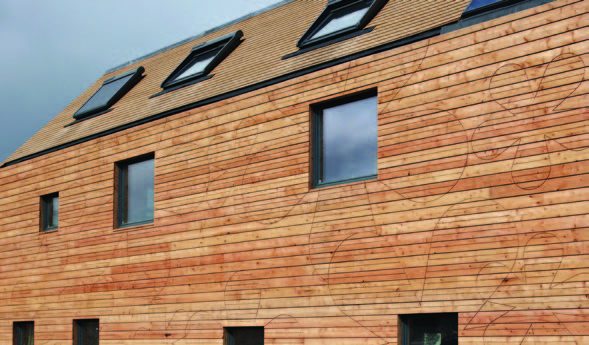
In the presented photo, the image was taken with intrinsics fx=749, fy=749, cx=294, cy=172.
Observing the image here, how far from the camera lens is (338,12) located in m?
13.0

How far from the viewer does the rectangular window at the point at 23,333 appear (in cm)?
1571

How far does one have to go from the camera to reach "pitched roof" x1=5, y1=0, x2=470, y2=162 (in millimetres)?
11031

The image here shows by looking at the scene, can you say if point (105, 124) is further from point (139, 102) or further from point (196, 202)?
point (196, 202)

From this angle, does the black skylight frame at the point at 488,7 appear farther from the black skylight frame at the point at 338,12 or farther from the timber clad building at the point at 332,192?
the black skylight frame at the point at 338,12

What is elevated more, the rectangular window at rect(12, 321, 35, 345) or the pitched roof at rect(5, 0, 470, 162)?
the pitched roof at rect(5, 0, 470, 162)

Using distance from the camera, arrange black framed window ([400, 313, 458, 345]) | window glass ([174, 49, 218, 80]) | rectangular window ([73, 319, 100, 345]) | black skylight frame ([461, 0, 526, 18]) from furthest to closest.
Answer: window glass ([174, 49, 218, 80])
rectangular window ([73, 319, 100, 345])
black skylight frame ([461, 0, 526, 18])
black framed window ([400, 313, 458, 345])

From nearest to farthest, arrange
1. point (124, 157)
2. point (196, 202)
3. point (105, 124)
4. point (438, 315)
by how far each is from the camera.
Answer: point (438, 315), point (196, 202), point (124, 157), point (105, 124)

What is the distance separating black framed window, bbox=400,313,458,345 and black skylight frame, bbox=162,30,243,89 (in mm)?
6647

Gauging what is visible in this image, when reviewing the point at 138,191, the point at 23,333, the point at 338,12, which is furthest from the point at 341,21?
the point at 23,333

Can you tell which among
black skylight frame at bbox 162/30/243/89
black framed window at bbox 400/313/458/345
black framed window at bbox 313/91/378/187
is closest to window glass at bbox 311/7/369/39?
black framed window at bbox 313/91/378/187

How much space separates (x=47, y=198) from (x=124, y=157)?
2.87 metres

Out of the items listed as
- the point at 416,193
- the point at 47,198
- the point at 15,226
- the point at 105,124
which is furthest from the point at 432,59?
the point at 15,226

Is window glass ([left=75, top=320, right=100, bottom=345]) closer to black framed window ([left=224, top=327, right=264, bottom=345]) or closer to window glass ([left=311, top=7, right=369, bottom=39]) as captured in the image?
black framed window ([left=224, top=327, right=264, bottom=345])

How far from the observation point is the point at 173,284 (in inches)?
493
